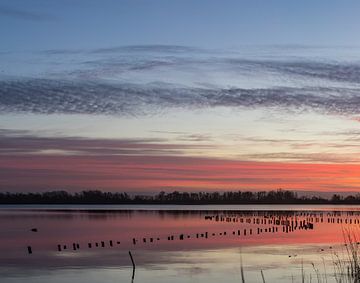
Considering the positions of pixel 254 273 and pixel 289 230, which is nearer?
pixel 254 273

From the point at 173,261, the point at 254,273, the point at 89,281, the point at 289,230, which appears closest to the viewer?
the point at 89,281

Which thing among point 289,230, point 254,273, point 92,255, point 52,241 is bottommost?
point 289,230

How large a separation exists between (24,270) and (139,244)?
23.4 meters

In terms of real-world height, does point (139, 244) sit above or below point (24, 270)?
below

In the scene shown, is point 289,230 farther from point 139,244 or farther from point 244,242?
point 139,244

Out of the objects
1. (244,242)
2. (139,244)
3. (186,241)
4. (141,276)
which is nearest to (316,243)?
(244,242)

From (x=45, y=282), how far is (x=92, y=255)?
16.0 m

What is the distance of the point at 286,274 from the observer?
117 feet

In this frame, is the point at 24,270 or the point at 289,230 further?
the point at 289,230

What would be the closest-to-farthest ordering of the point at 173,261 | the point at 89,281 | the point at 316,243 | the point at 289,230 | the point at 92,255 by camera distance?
the point at 89,281 → the point at 173,261 → the point at 92,255 → the point at 316,243 → the point at 289,230

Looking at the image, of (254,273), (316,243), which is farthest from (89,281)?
(316,243)

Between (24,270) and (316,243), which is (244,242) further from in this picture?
(24,270)

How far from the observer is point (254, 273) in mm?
36344

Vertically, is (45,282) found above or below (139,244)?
above
